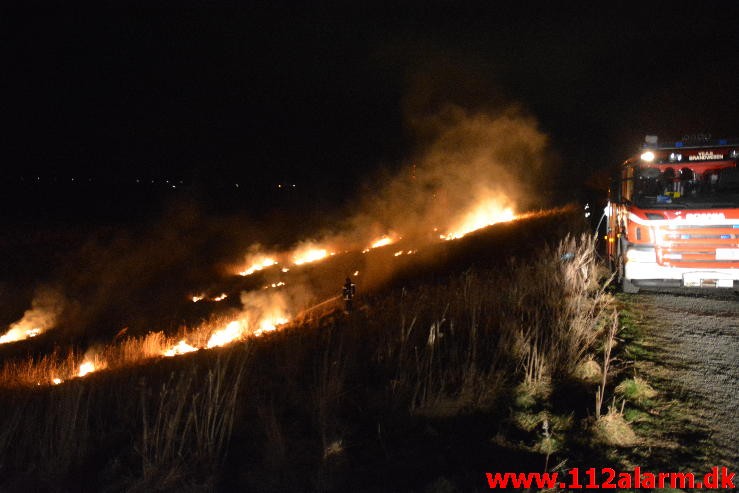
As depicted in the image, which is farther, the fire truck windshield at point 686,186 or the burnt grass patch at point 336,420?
the fire truck windshield at point 686,186

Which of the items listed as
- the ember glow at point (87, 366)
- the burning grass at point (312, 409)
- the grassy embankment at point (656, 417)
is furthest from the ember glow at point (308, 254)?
the grassy embankment at point (656, 417)

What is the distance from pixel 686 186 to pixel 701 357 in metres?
4.44

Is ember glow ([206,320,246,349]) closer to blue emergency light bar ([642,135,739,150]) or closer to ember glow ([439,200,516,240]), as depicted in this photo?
blue emergency light bar ([642,135,739,150])

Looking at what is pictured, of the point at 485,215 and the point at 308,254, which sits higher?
the point at 485,215

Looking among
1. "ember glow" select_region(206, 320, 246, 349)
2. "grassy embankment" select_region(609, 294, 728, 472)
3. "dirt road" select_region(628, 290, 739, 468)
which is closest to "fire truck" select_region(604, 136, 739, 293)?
"dirt road" select_region(628, 290, 739, 468)

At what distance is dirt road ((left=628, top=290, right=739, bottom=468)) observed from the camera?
4.06m

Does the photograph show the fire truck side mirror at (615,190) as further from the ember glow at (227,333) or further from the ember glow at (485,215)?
the ember glow at (485,215)

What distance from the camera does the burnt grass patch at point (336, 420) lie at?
12.0 feet

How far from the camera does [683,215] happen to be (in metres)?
8.71

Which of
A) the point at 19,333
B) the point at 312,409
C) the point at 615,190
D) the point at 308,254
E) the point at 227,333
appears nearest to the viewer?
the point at 312,409

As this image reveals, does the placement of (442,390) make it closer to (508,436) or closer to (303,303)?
(508,436)

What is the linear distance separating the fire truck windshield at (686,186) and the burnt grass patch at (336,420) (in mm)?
3554

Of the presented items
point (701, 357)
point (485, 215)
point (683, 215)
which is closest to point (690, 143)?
point (683, 215)

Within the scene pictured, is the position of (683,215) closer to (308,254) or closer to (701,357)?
(701,357)
